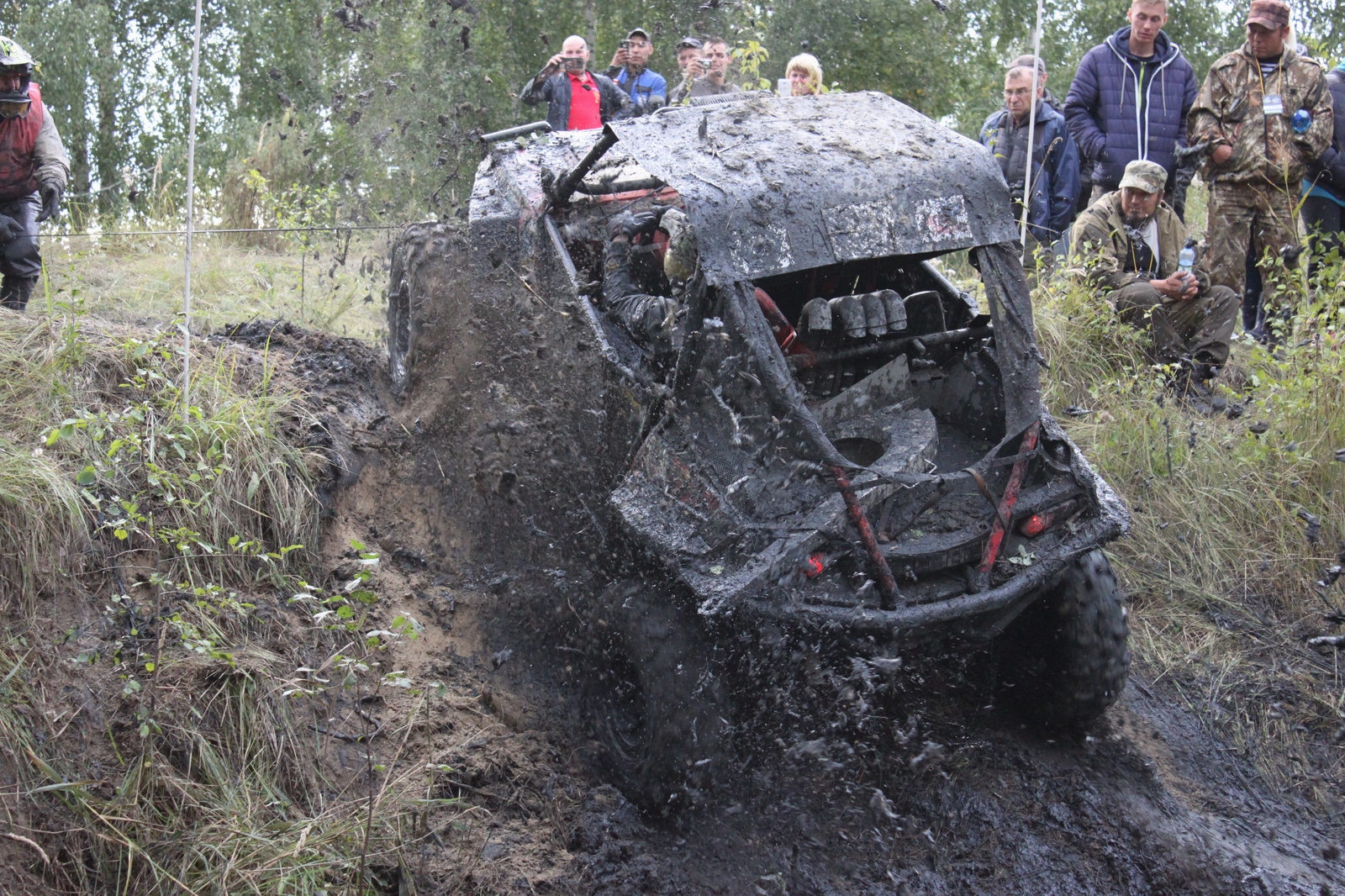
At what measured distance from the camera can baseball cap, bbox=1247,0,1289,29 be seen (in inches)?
267

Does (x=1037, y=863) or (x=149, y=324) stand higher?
(x=149, y=324)

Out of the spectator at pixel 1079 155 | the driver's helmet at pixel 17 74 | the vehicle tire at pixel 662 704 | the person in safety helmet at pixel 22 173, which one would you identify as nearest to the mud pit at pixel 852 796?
the vehicle tire at pixel 662 704

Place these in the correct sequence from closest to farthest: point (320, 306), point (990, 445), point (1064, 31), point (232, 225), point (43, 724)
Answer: point (43, 724) < point (990, 445) < point (320, 306) < point (232, 225) < point (1064, 31)

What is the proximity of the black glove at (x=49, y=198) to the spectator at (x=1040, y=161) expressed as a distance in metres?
5.73

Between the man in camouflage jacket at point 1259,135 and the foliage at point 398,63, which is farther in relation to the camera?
the foliage at point 398,63

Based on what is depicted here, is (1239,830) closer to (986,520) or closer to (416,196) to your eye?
(986,520)

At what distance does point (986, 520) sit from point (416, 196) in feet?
31.9

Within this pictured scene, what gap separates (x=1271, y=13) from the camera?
679cm

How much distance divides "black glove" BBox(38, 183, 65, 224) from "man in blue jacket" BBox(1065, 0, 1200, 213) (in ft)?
20.6

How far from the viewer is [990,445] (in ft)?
14.3

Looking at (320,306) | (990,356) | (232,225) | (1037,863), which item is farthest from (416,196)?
(1037,863)

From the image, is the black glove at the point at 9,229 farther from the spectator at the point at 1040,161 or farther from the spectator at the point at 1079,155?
the spectator at the point at 1079,155

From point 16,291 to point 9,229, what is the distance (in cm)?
32

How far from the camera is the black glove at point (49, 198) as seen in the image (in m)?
5.98
